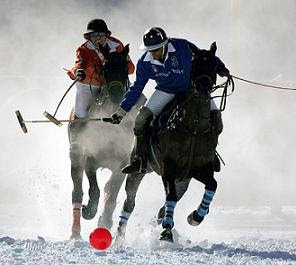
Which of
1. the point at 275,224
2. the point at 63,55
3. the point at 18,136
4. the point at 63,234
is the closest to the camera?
the point at 63,234

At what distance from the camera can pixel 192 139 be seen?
31.4 feet

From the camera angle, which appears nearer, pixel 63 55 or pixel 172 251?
pixel 172 251

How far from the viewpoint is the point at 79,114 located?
11.9 metres

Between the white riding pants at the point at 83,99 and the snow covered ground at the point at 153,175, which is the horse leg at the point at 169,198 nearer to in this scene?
the snow covered ground at the point at 153,175

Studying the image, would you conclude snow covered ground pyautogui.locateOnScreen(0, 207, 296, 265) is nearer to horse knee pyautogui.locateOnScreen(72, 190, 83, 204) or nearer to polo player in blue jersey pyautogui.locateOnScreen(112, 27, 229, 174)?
horse knee pyautogui.locateOnScreen(72, 190, 83, 204)

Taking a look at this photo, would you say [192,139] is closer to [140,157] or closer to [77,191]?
[140,157]

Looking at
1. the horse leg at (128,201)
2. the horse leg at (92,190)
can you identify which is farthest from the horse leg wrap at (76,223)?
the horse leg at (128,201)

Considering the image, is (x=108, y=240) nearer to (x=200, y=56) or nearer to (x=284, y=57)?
(x=200, y=56)

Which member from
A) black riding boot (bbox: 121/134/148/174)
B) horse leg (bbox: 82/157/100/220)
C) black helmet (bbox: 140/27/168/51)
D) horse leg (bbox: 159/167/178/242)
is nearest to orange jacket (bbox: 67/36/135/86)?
horse leg (bbox: 82/157/100/220)

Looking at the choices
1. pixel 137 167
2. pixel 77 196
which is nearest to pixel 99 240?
pixel 137 167

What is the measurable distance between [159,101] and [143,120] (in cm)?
29

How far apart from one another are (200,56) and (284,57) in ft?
118

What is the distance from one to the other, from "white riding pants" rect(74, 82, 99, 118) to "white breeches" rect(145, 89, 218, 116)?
188 cm

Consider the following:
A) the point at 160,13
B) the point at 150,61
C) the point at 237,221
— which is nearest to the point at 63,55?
the point at 160,13
